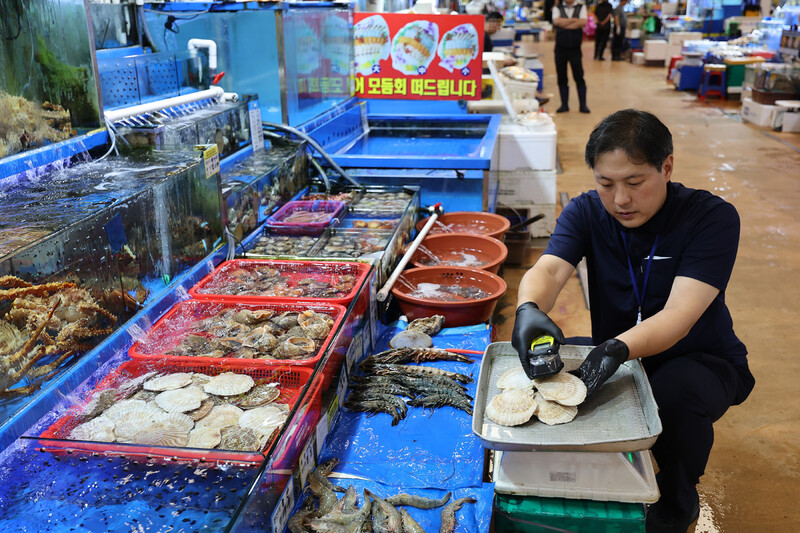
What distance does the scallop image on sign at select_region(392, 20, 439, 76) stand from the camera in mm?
5727

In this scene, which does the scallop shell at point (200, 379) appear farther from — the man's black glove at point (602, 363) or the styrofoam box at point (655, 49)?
the styrofoam box at point (655, 49)

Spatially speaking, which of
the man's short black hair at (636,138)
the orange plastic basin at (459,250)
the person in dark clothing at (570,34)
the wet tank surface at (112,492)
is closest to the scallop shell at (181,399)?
the wet tank surface at (112,492)

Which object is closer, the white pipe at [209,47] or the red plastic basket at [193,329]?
the red plastic basket at [193,329]

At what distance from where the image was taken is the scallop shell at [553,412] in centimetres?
183

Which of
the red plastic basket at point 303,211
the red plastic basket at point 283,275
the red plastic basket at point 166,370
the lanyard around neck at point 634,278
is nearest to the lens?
the red plastic basket at point 166,370

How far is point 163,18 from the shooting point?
438cm

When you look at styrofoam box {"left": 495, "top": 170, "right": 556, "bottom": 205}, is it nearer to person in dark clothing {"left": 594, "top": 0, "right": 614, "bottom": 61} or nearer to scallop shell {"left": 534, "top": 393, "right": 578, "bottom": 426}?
scallop shell {"left": 534, "top": 393, "right": 578, "bottom": 426}

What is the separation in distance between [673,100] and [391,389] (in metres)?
13.9

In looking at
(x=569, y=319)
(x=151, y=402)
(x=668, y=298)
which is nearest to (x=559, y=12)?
(x=569, y=319)

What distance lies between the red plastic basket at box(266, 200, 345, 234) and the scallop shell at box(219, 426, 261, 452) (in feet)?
6.16

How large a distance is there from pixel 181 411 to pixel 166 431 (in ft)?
0.38

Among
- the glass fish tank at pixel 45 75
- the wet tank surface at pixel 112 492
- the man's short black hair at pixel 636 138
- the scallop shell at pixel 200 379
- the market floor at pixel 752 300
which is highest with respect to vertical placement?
the glass fish tank at pixel 45 75

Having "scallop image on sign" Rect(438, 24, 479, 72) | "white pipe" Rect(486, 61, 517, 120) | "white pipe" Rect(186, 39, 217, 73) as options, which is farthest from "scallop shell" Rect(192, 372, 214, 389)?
"white pipe" Rect(486, 61, 517, 120)

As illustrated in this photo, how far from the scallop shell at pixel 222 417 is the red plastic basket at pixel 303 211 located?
1.75 metres
